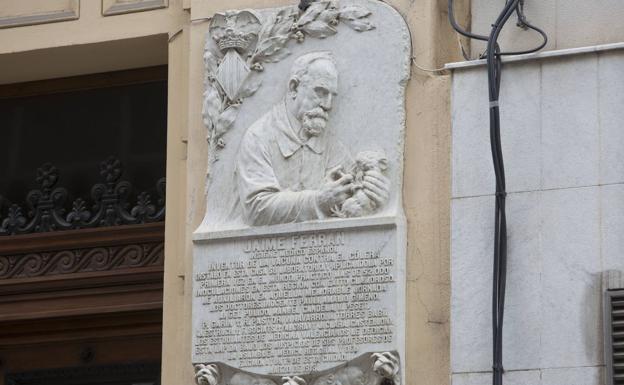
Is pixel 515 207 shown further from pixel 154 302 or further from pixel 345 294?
pixel 154 302

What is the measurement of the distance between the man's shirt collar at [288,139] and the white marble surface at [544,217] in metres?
0.74

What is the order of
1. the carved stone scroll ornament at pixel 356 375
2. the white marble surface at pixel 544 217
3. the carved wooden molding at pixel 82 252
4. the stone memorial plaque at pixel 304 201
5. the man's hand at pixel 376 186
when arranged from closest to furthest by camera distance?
1. the white marble surface at pixel 544 217
2. the carved stone scroll ornament at pixel 356 375
3. the stone memorial plaque at pixel 304 201
4. the man's hand at pixel 376 186
5. the carved wooden molding at pixel 82 252

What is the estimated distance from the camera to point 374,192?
1050 centimetres

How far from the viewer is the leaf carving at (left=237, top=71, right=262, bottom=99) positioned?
11.1 m

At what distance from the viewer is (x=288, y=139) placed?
10812mm

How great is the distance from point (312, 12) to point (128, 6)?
145 centimetres

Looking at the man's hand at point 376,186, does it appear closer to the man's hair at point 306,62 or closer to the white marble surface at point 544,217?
the white marble surface at point 544,217

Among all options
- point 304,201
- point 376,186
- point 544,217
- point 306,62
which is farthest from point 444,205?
point 306,62

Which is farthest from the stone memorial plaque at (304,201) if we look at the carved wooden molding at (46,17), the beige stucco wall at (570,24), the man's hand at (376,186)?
the carved wooden molding at (46,17)

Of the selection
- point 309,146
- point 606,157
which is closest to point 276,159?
point 309,146

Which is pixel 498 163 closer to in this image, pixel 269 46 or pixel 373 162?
pixel 373 162

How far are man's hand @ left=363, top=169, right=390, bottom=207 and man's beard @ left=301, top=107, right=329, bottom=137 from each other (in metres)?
0.38

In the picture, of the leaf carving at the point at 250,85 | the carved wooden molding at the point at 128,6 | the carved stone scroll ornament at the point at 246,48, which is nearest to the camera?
the carved stone scroll ornament at the point at 246,48

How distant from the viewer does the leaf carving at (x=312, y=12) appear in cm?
1098
